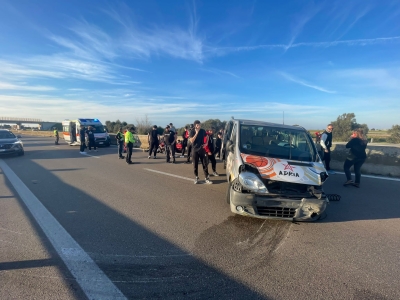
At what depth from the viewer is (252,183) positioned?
446cm

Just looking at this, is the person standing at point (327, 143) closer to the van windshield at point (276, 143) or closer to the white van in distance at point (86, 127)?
the van windshield at point (276, 143)

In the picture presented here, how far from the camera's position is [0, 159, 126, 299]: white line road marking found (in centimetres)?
283

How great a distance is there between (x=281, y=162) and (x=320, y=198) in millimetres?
911

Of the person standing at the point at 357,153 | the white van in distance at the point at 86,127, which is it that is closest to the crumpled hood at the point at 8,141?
the white van in distance at the point at 86,127

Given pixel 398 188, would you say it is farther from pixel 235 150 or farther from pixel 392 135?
pixel 392 135

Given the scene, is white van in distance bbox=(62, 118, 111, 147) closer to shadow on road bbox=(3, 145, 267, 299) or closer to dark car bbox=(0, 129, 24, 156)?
dark car bbox=(0, 129, 24, 156)

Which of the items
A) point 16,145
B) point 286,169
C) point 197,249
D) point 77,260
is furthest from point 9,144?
point 286,169

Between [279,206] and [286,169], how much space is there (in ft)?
2.37

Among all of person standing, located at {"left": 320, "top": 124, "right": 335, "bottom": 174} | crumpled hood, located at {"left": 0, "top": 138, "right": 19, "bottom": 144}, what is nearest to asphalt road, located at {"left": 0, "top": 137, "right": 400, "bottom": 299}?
person standing, located at {"left": 320, "top": 124, "right": 335, "bottom": 174}

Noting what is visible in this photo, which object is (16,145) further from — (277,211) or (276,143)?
(277,211)

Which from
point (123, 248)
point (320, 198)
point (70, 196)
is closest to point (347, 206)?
point (320, 198)

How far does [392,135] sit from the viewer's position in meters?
17.6

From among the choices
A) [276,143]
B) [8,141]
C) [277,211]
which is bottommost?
[277,211]

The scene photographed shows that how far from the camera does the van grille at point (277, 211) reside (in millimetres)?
4348
